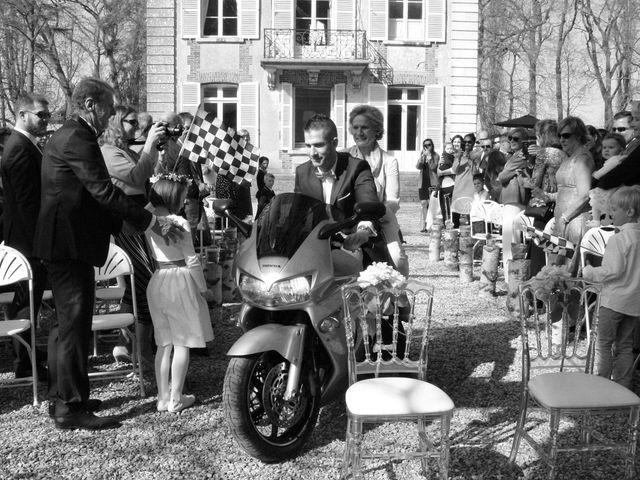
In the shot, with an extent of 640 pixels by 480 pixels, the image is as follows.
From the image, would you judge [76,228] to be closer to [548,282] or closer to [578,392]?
[548,282]

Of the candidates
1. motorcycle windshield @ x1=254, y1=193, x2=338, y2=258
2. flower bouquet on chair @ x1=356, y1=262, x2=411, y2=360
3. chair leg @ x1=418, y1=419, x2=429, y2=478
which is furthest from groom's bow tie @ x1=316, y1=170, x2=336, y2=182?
chair leg @ x1=418, y1=419, x2=429, y2=478

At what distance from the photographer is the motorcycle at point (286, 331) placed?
365 cm

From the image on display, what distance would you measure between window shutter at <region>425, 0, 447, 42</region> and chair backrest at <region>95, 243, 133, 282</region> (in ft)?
70.6

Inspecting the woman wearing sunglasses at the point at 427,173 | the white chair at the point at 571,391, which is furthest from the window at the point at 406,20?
the white chair at the point at 571,391

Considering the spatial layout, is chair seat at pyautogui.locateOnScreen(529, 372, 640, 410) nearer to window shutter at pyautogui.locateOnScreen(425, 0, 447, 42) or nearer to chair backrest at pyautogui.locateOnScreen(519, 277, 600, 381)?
chair backrest at pyautogui.locateOnScreen(519, 277, 600, 381)

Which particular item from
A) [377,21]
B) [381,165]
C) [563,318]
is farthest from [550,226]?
[377,21]

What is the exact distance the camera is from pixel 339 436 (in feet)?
13.5

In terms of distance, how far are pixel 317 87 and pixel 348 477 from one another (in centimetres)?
2298

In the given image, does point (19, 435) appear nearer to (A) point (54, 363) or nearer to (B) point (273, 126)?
(A) point (54, 363)

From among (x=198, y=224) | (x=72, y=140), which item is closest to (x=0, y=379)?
(x=72, y=140)

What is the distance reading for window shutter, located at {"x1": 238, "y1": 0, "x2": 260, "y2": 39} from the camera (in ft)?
80.7

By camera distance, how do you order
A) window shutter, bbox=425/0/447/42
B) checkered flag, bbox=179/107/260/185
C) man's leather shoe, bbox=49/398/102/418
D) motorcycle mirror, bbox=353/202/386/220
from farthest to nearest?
1. window shutter, bbox=425/0/447/42
2. checkered flag, bbox=179/107/260/185
3. man's leather shoe, bbox=49/398/102/418
4. motorcycle mirror, bbox=353/202/386/220

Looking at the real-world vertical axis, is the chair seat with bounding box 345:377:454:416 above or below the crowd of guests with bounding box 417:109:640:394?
below

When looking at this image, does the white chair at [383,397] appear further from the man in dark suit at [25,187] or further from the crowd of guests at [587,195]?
the man in dark suit at [25,187]
